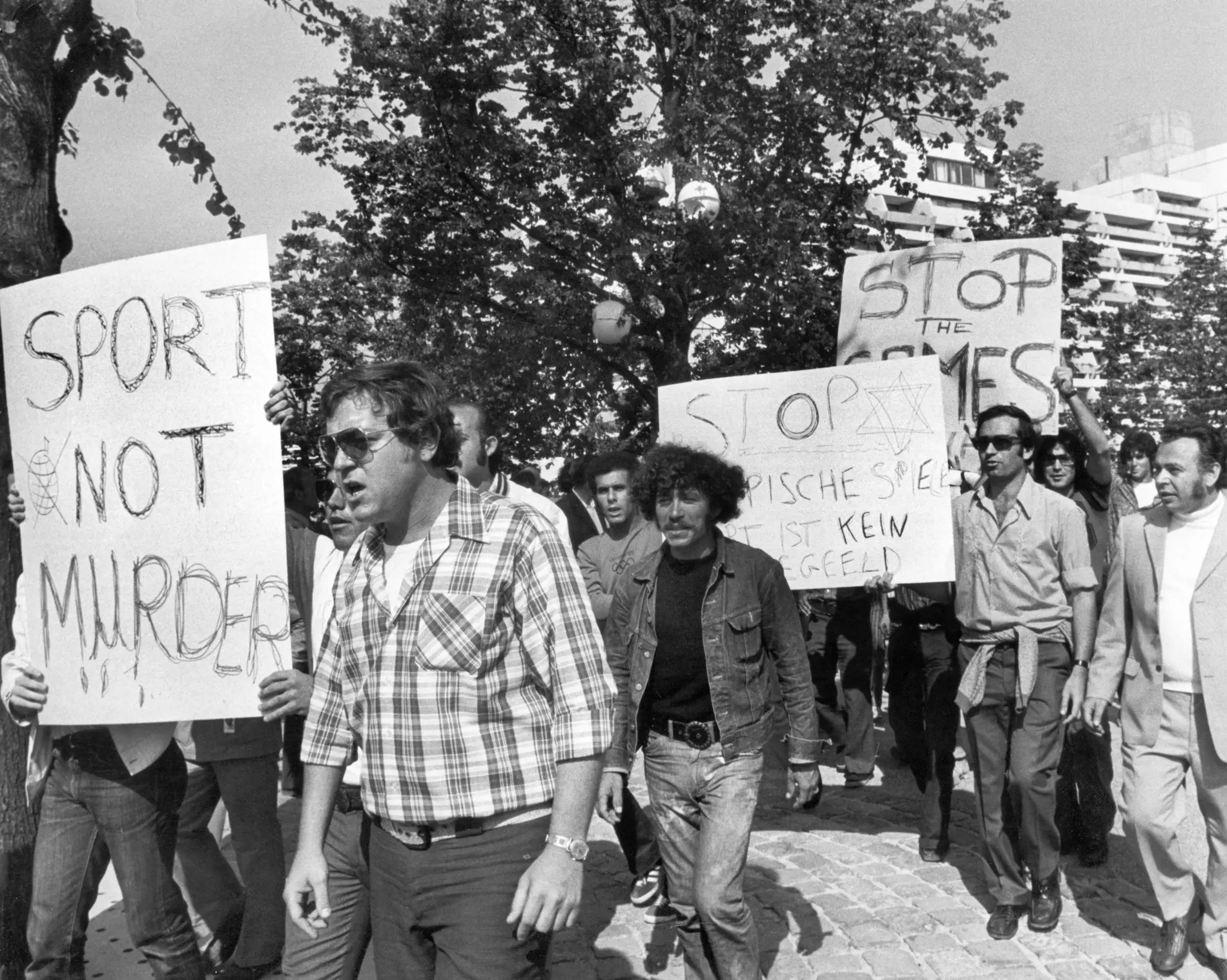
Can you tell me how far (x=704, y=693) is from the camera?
4.18 meters

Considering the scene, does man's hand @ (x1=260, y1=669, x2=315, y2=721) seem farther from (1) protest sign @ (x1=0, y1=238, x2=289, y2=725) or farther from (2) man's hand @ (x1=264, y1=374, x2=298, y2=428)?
(2) man's hand @ (x1=264, y1=374, x2=298, y2=428)

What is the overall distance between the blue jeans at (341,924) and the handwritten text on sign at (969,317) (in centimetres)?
438

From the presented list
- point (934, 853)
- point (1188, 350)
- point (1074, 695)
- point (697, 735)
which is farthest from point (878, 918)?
point (1188, 350)

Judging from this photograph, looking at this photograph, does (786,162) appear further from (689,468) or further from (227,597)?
(227,597)

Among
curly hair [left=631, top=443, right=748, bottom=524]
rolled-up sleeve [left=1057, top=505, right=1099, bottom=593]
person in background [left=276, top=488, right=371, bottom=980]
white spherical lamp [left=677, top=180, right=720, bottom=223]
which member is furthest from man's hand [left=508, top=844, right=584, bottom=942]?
white spherical lamp [left=677, top=180, right=720, bottom=223]

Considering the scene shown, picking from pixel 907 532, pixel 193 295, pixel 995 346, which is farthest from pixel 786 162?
pixel 193 295

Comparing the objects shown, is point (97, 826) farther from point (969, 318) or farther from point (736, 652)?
point (969, 318)

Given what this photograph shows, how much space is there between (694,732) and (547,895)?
175cm

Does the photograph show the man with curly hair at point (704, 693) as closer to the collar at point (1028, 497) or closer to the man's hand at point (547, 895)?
the collar at point (1028, 497)

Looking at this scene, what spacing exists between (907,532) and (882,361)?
93 centimetres

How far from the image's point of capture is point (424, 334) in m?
16.8

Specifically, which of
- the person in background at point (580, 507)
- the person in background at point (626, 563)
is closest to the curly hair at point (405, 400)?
the person in background at point (626, 563)

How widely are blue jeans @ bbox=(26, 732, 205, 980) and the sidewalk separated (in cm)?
104

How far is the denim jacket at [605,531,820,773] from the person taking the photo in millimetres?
4152
